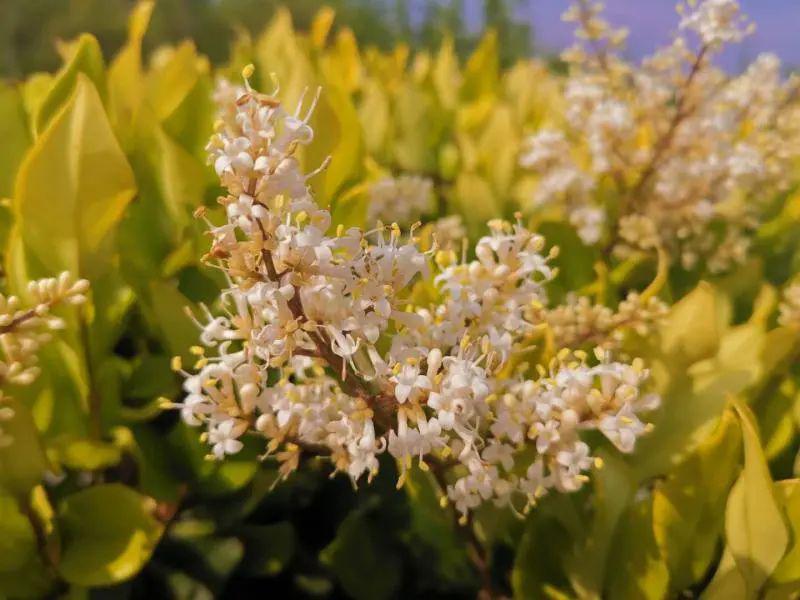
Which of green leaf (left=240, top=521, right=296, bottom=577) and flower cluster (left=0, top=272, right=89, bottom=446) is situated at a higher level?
flower cluster (left=0, top=272, right=89, bottom=446)

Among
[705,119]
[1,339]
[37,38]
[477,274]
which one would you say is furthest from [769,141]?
[37,38]

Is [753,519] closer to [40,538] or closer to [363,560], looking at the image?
[363,560]

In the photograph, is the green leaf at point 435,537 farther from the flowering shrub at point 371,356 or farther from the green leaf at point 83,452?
the green leaf at point 83,452

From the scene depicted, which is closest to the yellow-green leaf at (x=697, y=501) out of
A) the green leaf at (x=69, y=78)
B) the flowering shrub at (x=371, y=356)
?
the flowering shrub at (x=371, y=356)

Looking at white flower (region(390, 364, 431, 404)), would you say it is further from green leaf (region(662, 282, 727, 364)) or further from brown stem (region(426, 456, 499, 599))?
green leaf (region(662, 282, 727, 364))

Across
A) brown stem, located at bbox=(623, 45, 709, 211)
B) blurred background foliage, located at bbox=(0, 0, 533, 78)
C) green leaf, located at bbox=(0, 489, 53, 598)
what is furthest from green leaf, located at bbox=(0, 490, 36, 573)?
blurred background foliage, located at bbox=(0, 0, 533, 78)

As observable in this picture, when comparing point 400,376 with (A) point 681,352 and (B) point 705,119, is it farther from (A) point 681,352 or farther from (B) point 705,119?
(B) point 705,119

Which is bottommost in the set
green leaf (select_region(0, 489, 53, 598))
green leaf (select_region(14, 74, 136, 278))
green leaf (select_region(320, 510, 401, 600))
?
green leaf (select_region(320, 510, 401, 600))
